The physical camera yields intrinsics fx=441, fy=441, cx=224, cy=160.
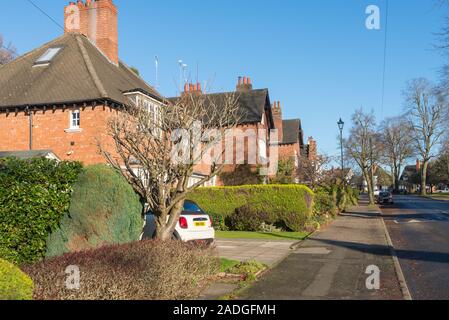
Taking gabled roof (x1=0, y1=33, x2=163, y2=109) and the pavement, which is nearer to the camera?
the pavement

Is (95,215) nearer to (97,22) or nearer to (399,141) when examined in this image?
(97,22)

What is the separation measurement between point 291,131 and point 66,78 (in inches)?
1335

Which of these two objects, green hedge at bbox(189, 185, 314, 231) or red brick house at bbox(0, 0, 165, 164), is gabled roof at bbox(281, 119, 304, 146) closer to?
red brick house at bbox(0, 0, 165, 164)

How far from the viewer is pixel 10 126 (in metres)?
22.0

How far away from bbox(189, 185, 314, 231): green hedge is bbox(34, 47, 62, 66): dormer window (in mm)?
11394

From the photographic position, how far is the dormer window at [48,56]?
24453 millimetres

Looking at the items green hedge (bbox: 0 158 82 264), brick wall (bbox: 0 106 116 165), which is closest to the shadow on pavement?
green hedge (bbox: 0 158 82 264)

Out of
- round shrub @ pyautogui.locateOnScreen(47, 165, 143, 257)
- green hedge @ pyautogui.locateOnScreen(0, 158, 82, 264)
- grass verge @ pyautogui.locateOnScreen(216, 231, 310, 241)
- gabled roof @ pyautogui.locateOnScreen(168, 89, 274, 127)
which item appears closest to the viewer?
round shrub @ pyautogui.locateOnScreen(47, 165, 143, 257)

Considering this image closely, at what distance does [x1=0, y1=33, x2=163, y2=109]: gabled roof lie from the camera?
21.4 meters

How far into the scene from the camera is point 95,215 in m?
8.57

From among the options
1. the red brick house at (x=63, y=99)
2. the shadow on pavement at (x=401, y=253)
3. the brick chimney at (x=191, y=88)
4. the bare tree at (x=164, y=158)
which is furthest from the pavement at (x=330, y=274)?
the red brick house at (x=63, y=99)

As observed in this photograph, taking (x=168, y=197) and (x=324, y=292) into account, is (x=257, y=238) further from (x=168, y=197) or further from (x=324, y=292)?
(x=324, y=292)

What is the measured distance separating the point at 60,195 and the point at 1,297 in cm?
451

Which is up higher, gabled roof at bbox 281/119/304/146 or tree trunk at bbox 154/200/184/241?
gabled roof at bbox 281/119/304/146
